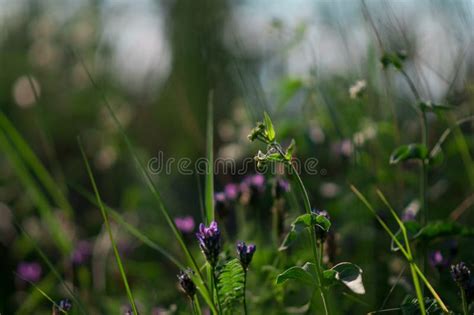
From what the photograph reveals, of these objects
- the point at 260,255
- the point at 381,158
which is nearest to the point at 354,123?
the point at 381,158

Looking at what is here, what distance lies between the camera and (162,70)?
12.9ft

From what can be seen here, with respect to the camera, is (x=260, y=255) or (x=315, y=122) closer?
(x=260, y=255)

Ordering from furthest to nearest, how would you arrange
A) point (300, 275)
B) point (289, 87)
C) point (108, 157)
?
1. point (108, 157)
2. point (289, 87)
3. point (300, 275)

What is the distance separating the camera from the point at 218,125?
3.85m

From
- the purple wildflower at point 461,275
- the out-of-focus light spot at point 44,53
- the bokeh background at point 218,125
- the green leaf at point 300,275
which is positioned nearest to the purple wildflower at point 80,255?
the bokeh background at point 218,125

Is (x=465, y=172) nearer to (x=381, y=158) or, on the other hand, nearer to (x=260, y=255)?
(x=381, y=158)

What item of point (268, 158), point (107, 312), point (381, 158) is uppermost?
point (268, 158)

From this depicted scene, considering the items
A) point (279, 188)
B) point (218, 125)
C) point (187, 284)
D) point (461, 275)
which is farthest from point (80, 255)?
point (218, 125)

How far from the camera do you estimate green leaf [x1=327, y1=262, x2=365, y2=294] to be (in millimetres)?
1048

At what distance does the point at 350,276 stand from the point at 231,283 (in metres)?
0.24

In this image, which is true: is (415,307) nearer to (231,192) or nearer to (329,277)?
(329,277)

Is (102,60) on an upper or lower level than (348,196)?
upper

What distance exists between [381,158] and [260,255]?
612 millimetres

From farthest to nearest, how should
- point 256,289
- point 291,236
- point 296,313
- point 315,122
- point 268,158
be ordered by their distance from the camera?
point 315,122, point 256,289, point 296,313, point 291,236, point 268,158
